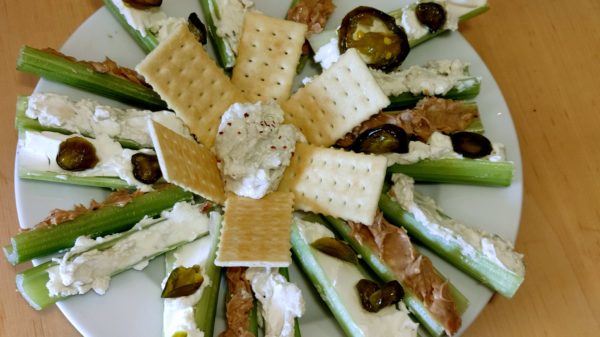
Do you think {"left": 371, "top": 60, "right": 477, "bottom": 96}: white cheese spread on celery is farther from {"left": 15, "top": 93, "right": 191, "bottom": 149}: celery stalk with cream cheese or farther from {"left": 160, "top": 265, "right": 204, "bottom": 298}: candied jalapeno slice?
{"left": 160, "top": 265, "right": 204, "bottom": 298}: candied jalapeno slice

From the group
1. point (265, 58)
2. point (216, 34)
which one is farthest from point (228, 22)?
point (265, 58)

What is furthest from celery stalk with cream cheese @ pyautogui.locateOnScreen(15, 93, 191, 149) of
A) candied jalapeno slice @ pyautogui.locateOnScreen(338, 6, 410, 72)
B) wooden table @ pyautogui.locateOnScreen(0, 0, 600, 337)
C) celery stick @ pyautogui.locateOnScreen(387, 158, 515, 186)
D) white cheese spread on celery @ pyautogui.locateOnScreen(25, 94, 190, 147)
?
celery stick @ pyautogui.locateOnScreen(387, 158, 515, 186)

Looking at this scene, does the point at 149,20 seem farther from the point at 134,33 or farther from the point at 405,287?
the point at 405,287

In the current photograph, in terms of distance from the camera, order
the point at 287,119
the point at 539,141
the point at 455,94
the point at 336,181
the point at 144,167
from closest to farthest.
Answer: the point at 144,167 < the point at 336,181 < the point at 287,119 < the point at 455,94 < the point at 539,141

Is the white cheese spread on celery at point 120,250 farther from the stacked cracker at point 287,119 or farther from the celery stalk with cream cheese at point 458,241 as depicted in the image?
the celery stalk with cream cheese at point 458,241

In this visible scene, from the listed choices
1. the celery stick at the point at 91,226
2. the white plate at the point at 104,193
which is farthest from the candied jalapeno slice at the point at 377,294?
the celery stick at the point at 91,226

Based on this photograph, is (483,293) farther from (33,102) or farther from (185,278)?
(33,102)
